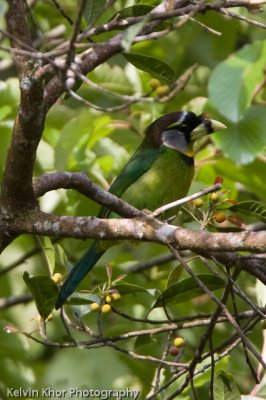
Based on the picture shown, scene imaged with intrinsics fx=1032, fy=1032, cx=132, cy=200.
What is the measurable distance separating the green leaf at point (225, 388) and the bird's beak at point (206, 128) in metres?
1.32

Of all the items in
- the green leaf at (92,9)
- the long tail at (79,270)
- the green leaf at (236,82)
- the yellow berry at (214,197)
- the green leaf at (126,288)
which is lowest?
the long tail at (79,270)

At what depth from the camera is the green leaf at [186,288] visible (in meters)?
3.11

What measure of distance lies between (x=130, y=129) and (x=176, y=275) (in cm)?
141

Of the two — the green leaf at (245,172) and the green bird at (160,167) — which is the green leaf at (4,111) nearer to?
the green bird at (160,167)

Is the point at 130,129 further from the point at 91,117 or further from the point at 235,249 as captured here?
the point at 235,249

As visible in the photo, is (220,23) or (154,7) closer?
(154,7)

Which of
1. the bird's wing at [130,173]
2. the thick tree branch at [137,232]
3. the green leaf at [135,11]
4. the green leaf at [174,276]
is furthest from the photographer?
the bird's wing at [130,173]

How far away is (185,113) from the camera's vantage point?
443 cm

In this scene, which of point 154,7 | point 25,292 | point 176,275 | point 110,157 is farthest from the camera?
point 25,292

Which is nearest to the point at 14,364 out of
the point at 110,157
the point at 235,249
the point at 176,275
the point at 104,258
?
the point at 104,258

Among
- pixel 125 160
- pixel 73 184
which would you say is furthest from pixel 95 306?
pixel 125 160

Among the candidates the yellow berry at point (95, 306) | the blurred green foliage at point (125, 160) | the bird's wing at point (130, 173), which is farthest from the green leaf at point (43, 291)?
the bird's wing at point (130, 173)

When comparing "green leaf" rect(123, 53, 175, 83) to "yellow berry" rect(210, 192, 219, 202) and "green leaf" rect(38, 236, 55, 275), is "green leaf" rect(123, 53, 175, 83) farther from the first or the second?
"green leaf" rect(38, 236, 55, 275)

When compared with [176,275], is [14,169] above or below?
above
